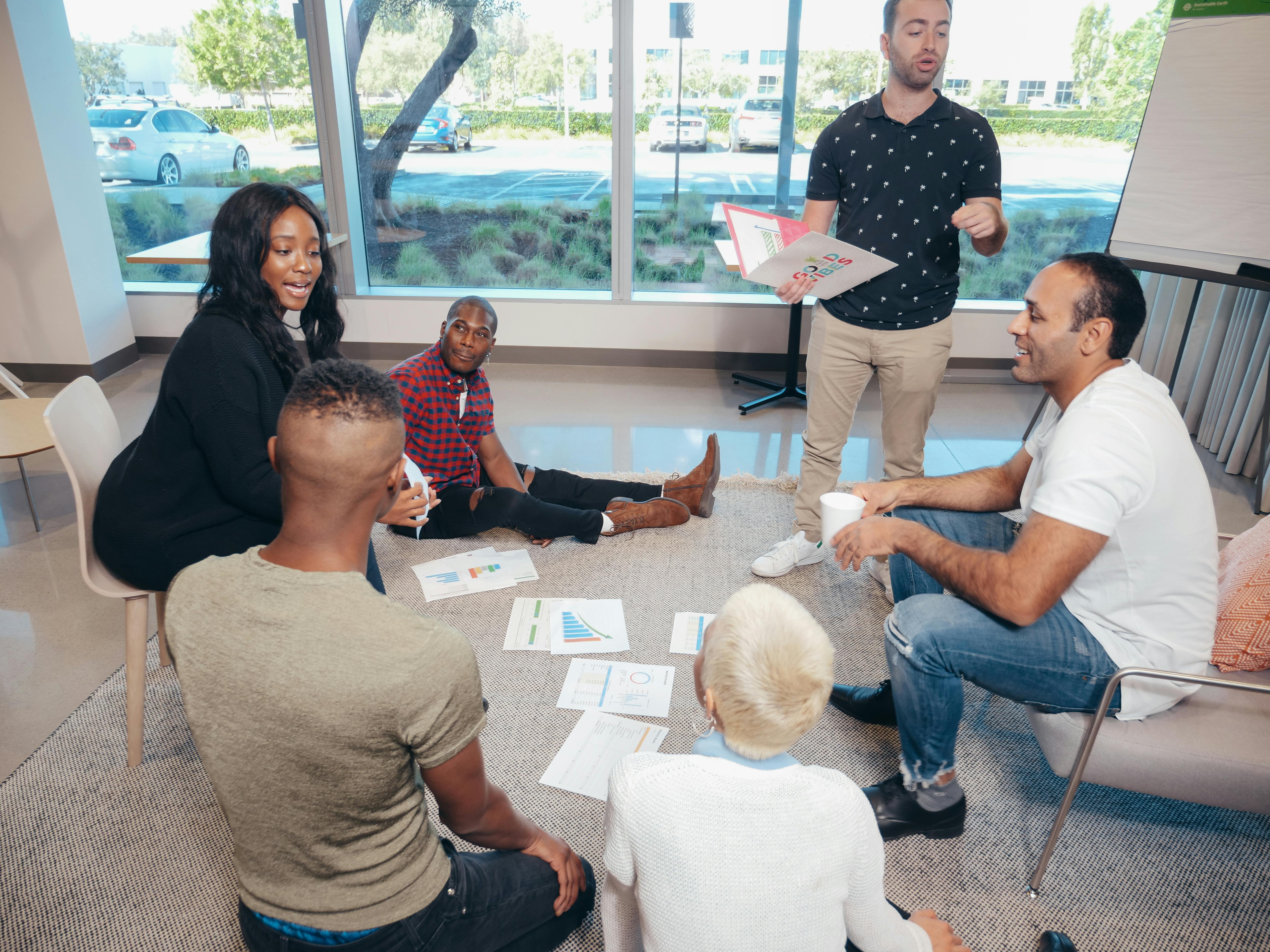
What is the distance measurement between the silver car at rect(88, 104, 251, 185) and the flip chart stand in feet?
11.4

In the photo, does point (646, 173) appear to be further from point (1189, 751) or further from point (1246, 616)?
point (1189, 751)

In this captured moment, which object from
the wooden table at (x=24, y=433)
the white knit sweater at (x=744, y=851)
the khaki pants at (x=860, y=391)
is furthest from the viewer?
the wooden table at (x=24, y=433)

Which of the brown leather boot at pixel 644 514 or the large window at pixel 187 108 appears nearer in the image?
the brown leather boot at pixel 644 514

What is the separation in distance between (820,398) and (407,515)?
1.56 meters

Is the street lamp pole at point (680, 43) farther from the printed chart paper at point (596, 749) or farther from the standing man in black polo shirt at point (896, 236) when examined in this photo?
the printed chart paper at point (596, 749)

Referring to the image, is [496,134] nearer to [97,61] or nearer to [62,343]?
[97,61]

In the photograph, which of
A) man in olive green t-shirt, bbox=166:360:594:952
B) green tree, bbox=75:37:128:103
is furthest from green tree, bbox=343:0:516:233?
man in olive green t-shirt, bbox=166:360:594:952

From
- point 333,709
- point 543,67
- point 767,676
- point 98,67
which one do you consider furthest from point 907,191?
point 98,67

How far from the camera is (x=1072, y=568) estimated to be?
1.59 meters

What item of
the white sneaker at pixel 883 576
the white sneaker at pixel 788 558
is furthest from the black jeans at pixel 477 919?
the white sneaker at pixel 883 576

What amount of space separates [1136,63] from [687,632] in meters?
4.31

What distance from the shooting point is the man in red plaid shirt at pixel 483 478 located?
115 inches

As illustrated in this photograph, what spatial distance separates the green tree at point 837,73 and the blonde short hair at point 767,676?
448 cm

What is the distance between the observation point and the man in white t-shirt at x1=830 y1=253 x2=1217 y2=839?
1590 millimetres
